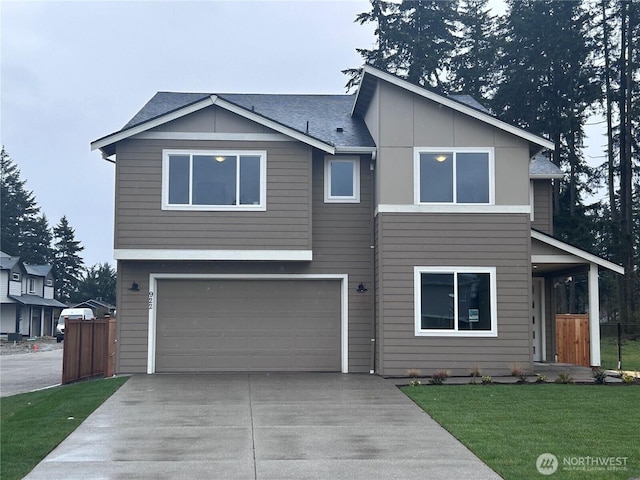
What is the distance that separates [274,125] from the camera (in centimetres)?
1595

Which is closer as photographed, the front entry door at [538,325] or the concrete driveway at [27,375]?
the concrete driveway at [27,375]

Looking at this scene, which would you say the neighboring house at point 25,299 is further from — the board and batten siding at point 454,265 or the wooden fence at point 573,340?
the wooden fence at point 573,340

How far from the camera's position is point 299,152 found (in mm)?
16156

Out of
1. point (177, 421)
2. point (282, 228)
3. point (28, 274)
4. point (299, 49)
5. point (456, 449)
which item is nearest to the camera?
point (456, 449)

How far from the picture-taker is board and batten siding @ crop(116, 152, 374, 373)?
16.3 metres

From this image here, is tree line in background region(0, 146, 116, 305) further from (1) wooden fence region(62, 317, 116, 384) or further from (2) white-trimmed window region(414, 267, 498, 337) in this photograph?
(2) white-trimmed window region(414, 267, 498, 337)

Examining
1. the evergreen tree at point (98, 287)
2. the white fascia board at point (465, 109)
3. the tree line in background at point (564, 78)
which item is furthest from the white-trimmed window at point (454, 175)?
the evergreen tree at point (98, 287)

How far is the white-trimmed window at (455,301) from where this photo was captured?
51.8 ft

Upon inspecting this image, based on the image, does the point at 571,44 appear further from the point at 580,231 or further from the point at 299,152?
the point at 299,152

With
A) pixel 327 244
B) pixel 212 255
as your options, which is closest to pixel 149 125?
pixel 212 255

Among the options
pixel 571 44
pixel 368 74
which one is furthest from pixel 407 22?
pixel 368 74

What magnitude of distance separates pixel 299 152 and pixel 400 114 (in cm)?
239

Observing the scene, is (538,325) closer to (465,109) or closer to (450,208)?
(450,208)

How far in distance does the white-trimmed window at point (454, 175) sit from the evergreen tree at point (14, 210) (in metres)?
60.5
